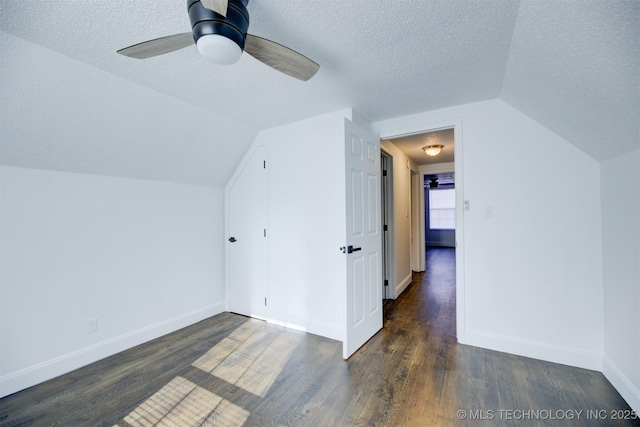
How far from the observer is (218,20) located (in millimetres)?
1170

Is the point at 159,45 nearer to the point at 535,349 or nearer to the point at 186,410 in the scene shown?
the point at 186,410

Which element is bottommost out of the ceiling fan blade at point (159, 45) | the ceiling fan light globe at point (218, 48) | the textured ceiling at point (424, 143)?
the ceiling fan light globe at point (218, 48)

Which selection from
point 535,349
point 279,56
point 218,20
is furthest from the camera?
point 535,349

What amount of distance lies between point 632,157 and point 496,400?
177 cm

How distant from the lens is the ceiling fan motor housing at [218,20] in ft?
3.83

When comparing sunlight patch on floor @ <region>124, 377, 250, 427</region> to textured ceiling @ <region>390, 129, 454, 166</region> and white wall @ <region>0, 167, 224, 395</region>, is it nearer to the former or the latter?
white wall @ <region>0, 167, 224, 395</region>

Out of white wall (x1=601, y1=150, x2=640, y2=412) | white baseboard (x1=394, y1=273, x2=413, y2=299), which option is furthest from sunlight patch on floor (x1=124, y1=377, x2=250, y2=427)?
white baseboard (x1=394, y1=273, x2=413, y2=299)

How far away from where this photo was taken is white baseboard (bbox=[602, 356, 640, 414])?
1.63m

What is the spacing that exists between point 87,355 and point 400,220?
4.05 m

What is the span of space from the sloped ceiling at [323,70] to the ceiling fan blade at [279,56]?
0.59 ft

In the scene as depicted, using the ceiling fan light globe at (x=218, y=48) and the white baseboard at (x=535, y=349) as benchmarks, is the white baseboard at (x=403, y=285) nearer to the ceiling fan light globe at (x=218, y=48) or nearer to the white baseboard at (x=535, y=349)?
the white baseboard at (x=535, y=349)

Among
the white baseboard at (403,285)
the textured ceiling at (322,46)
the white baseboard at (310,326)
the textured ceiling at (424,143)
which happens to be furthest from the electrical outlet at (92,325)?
the textured ceiling at (424,143)

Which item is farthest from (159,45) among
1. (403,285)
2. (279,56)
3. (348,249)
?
(403,285)

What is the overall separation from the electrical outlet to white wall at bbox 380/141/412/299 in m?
3.44
